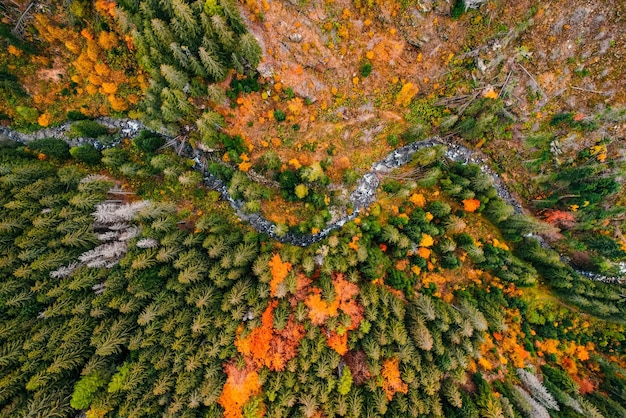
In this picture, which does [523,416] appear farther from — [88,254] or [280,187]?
[88,254]

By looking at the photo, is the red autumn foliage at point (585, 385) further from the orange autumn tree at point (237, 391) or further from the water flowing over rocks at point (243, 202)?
the orange autumn tree at point (237, 391)

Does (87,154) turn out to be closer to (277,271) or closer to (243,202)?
(243,202)

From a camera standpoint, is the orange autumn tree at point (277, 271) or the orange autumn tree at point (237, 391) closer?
the orange autumn tree at point (237, 391)

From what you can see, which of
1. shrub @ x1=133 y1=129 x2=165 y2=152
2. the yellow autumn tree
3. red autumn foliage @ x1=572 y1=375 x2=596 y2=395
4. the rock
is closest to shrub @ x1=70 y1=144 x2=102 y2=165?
shrub @ x1=133 y1=129 x2=165 y2=152

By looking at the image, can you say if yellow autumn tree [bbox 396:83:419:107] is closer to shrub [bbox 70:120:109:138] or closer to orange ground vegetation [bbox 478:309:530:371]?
orange ground vegetation [bbox 478:309:530:371]

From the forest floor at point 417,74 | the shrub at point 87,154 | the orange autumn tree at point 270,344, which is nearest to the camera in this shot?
the orange autumn tree at point 270,344

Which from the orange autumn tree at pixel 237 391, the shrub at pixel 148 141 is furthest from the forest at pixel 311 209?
the shrub at pixel 148 141

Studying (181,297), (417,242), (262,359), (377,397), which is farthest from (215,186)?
(377,397)
